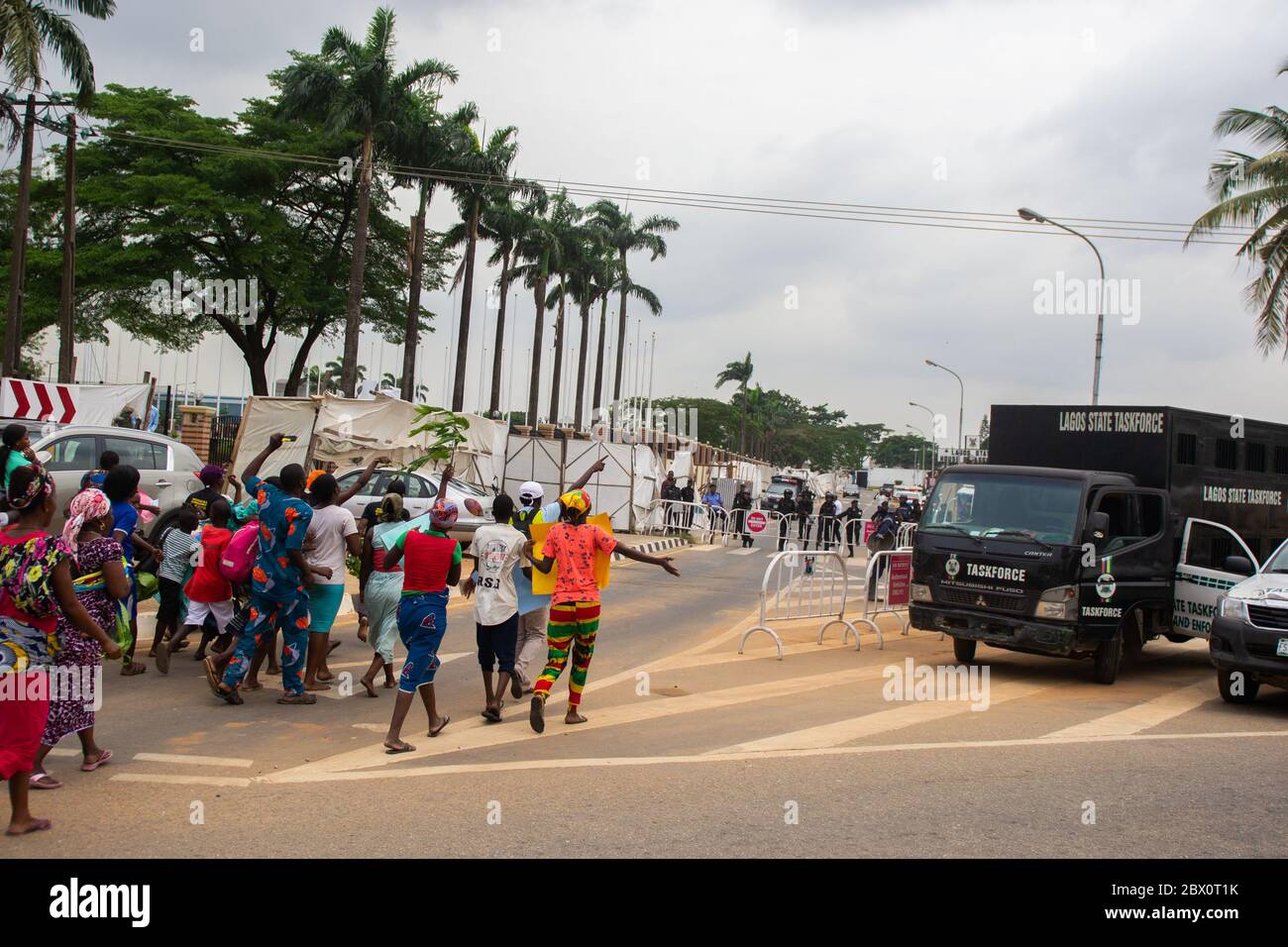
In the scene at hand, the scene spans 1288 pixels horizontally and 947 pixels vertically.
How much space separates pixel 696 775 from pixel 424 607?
2220mm

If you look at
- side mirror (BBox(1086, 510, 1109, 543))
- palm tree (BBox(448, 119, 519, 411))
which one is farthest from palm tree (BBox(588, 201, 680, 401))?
A: side mirror (BBox(1086, 510, 1109, 543))

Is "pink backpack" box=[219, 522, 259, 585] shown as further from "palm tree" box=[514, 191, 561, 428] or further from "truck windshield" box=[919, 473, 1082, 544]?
"palm tree" box=[514, 191, 561, 428]

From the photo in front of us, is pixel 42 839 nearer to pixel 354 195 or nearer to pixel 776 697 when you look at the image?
pixel 776 697

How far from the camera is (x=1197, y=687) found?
11.5 m

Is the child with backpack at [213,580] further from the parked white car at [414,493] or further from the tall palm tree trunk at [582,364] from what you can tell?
the tall palm tree trunk at [582,364]

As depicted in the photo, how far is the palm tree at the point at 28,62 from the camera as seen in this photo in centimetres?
2327

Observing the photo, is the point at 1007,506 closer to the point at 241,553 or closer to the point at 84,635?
the point at 241,553

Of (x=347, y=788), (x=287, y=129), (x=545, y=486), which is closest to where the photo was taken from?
(x=347, y=788)

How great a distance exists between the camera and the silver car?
13.7m

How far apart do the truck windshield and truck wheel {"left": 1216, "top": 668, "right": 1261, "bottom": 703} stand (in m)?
1.86

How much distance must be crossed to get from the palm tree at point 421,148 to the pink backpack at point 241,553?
26289mm

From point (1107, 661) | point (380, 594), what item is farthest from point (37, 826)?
point (1107, 661)

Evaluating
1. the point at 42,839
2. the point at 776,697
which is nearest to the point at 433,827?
the point at 42,839

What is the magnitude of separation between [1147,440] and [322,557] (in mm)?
9023
